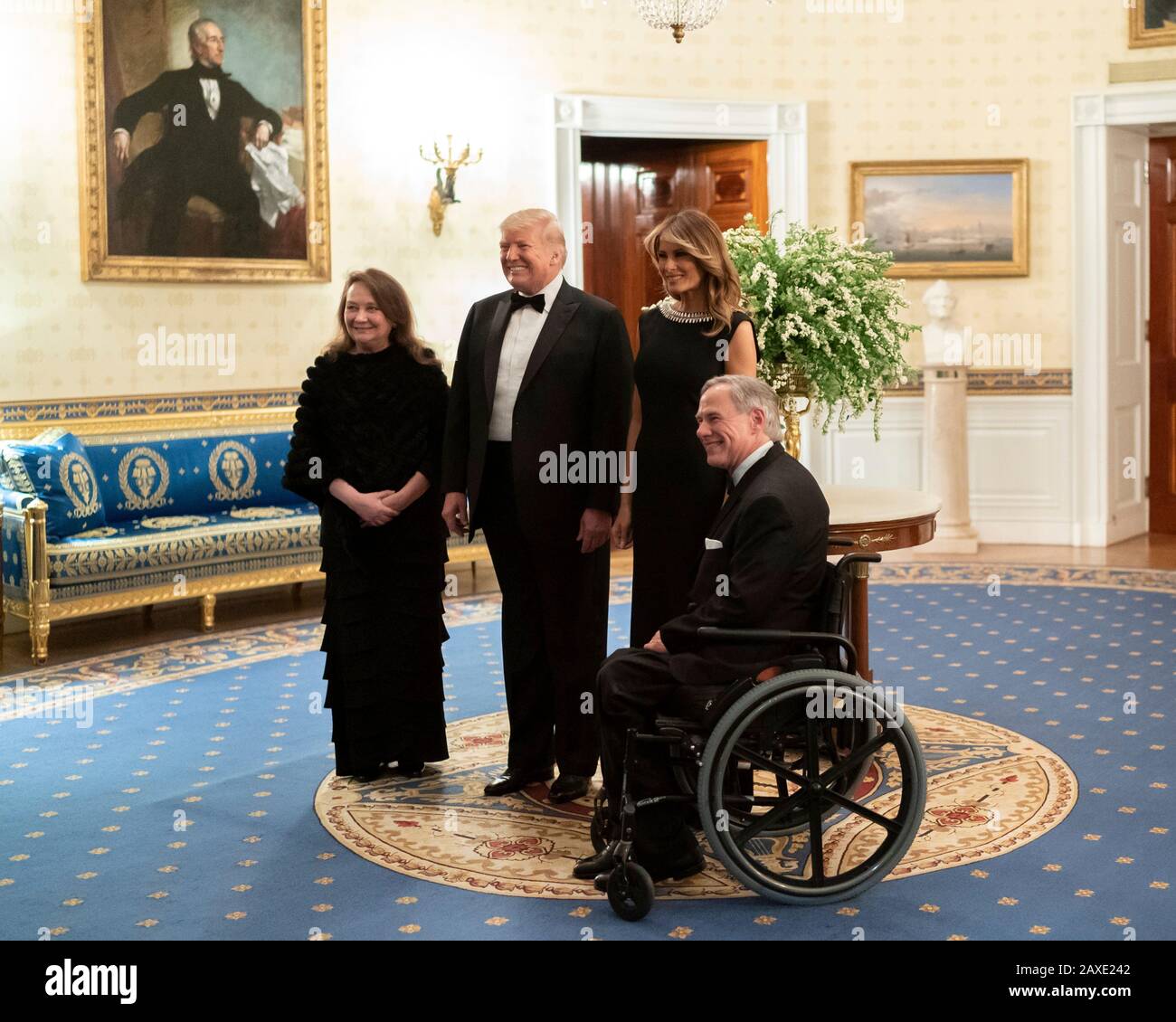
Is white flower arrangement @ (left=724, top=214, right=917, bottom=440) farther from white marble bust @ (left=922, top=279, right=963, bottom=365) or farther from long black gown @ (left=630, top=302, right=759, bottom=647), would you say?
white marble bust @ (left=922, top=279, right=963, bottom=365)

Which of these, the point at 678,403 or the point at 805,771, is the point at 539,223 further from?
the point at 805,771

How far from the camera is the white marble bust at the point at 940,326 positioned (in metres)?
10.0

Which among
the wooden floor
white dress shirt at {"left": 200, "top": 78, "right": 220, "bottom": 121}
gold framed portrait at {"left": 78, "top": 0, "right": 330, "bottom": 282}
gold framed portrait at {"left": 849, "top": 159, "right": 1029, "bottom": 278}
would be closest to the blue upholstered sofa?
the wooden floor

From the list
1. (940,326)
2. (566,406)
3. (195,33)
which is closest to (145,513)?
(195,33)

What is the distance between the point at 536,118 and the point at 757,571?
22.0 ft

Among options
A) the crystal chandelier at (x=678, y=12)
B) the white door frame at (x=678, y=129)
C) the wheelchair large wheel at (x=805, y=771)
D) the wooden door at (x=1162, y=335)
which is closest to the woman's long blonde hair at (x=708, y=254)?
the wheelchair large wheel at (x=805, y=771)

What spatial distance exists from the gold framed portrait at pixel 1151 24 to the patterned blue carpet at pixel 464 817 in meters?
4.55

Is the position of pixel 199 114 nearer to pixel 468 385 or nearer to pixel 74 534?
pixel 74 534

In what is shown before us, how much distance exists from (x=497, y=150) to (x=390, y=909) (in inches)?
268

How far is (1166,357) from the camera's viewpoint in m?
10.6

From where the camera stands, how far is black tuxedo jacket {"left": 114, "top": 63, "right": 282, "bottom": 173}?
27.3ft

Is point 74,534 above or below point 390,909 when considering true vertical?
→ above

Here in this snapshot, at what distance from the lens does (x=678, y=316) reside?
183 inches
